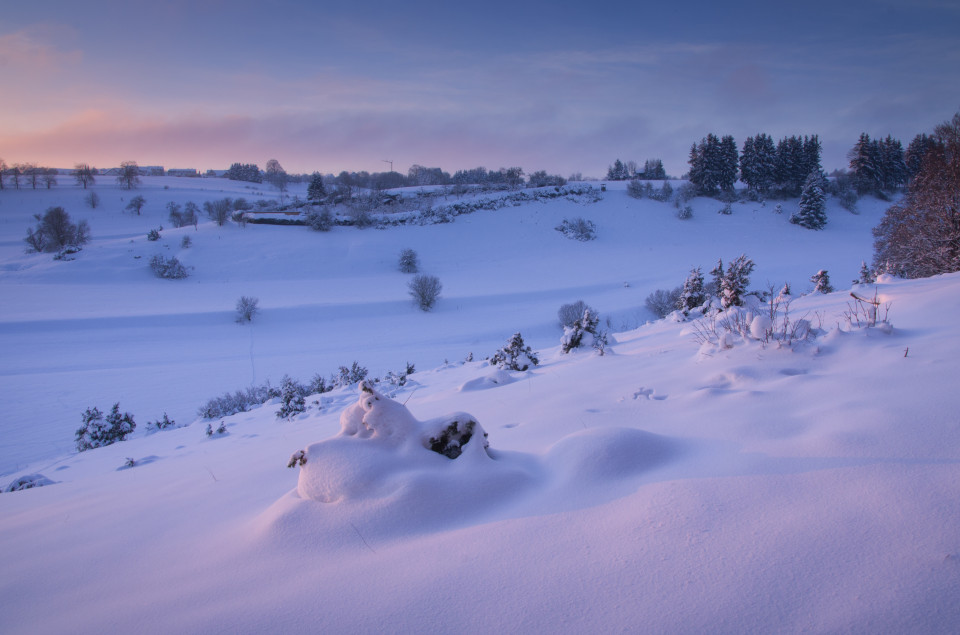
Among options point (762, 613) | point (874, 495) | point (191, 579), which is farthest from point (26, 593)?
point (874, 495)

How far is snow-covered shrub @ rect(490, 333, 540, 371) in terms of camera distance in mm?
7938

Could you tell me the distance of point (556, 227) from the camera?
42250mm

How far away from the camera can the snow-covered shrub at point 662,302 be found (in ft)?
71.8

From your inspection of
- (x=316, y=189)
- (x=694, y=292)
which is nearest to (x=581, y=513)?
(x=694, y=292)

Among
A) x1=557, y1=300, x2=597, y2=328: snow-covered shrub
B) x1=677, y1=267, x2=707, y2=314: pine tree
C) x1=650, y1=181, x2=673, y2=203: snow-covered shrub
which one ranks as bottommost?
x1=557, y1=300, x2=597, y2=328: snow-covered shrub

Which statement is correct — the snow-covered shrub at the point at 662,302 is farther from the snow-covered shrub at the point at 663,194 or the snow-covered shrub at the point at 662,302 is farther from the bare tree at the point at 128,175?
the bare tree at the point at 128,175

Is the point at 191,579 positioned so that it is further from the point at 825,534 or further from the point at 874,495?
the point at 874,495

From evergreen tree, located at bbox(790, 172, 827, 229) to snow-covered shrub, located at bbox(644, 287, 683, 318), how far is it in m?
27.8

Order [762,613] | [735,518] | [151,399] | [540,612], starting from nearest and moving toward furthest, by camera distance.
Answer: [762,613]
[540,612]
[735,518]
[151,399]

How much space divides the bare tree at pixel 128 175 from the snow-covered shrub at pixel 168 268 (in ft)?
132

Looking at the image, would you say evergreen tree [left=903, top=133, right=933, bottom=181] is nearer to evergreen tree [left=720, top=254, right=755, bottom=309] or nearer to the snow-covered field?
evergreen tree [left=720, top=254, right=755, bottom=309]

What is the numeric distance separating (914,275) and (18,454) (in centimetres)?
2355

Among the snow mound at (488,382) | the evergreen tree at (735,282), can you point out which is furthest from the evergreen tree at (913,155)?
the snow mound at (488,382)

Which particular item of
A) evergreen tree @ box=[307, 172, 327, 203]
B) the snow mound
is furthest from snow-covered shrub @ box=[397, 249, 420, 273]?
the snow mound
